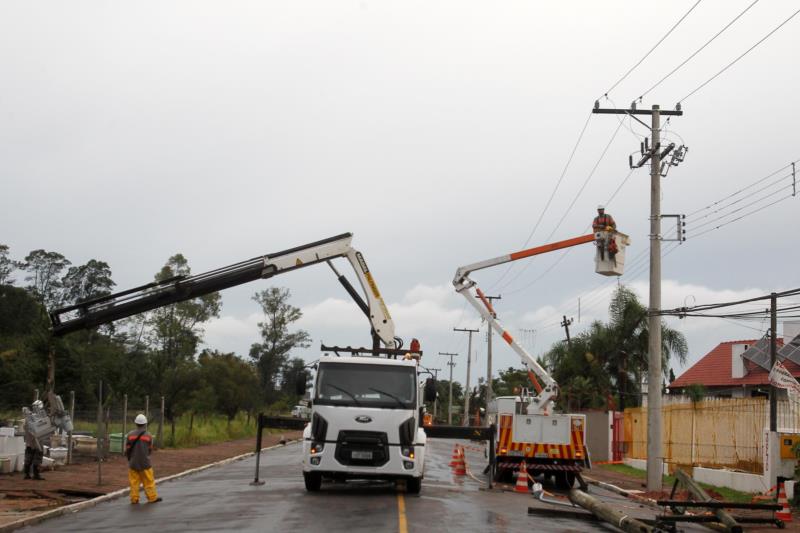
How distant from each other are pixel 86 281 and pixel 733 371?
66679mm

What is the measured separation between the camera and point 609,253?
2303 centimetres

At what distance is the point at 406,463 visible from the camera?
719 inches

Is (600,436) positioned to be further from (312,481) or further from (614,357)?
(312,481)

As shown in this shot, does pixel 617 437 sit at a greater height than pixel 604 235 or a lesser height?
lesser

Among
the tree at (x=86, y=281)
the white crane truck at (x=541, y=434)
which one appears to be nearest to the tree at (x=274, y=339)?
the tree at (x=86, y=281)

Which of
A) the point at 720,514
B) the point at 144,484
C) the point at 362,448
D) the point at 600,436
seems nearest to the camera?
the point at 720,514

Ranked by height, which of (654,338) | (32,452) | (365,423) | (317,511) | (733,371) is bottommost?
(317,511)

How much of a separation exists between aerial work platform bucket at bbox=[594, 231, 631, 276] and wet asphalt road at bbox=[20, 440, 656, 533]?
592cm

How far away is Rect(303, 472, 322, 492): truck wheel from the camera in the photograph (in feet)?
→ 61.8

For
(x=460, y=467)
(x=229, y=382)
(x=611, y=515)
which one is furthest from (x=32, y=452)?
(x=229, y=382)

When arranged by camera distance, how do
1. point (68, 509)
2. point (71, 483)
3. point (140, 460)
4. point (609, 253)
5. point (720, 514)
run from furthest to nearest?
point (609, 253) < point (71, 483) < point (140, 460) < point (68, 509) < point (720, 514)

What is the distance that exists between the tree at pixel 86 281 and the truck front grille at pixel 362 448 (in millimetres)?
83437

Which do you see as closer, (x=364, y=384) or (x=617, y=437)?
(x=364, y=384)

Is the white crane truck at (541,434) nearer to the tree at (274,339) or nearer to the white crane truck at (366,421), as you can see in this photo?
the white crane truck at (366,421)
